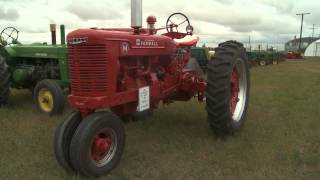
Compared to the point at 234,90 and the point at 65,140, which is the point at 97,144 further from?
the point at 234,90

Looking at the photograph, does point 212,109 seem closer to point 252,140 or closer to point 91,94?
point 252,140

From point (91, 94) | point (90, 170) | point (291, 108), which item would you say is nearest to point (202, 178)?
point (90, 170)

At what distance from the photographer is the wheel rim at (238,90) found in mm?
6359

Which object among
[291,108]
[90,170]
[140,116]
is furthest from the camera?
[291,108]

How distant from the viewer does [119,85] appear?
483 centimetres

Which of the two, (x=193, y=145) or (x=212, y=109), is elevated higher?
(x=212, y=109)

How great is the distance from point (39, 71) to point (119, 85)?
4361mm

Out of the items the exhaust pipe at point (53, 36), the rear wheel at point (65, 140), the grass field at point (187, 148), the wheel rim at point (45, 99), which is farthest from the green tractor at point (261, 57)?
the rear wheel at point (65, 140)

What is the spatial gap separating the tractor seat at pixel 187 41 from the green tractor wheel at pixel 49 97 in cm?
238

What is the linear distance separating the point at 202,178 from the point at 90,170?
1.12 m

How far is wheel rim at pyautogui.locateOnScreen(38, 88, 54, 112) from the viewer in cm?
771

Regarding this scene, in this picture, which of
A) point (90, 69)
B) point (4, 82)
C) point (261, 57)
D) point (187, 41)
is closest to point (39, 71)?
point (4, 82)

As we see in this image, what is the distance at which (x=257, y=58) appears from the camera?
3241cm

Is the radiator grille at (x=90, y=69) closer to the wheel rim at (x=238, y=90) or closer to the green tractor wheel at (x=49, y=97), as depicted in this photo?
the wheel rim at (x=238, y=90)
